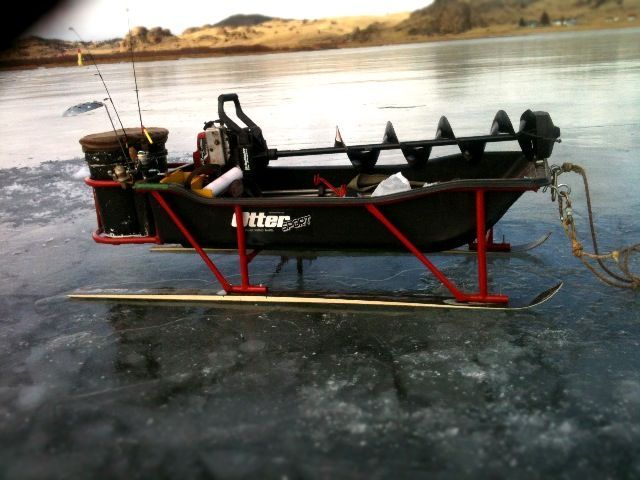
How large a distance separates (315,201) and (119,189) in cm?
145

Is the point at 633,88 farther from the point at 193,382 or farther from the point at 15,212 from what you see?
the point at 193,382

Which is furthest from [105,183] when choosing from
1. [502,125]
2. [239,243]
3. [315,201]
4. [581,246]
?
[581,246]

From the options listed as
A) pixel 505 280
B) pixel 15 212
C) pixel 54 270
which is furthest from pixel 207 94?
pixel 505 280

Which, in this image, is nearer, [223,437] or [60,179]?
[223,437]

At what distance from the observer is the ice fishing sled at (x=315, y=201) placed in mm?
3672

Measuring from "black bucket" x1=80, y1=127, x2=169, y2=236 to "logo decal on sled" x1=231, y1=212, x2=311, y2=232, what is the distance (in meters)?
0.72

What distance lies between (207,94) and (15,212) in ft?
53.5

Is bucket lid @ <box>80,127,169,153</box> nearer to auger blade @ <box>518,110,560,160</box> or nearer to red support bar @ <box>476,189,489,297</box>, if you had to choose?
red support bar @ <box>476,189,489,297</box>

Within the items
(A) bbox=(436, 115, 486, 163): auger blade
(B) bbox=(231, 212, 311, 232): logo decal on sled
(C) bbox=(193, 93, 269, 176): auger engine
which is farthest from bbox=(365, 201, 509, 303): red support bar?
(C) bbox=(193, 93, 269, 176): auger engine

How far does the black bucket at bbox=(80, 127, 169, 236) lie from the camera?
416 centimetres

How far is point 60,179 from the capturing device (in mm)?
8852

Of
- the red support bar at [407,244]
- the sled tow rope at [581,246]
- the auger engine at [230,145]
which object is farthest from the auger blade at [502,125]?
the auger engine at [230,145]

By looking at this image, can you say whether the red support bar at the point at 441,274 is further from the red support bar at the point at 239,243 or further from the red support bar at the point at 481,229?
the red support bar at the point at 239,243

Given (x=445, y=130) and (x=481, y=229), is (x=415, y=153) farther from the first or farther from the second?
(x=481, y=229)
